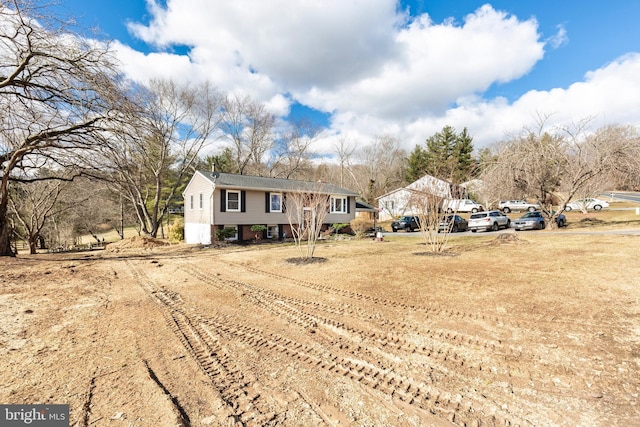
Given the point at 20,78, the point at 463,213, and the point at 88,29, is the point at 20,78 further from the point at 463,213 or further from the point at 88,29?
the point at 463,213

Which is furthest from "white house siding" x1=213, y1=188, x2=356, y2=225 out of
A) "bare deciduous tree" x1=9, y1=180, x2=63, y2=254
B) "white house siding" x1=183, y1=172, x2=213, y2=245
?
"bare deciduous tree" x1=9, y1=180, x2=63, y2=254

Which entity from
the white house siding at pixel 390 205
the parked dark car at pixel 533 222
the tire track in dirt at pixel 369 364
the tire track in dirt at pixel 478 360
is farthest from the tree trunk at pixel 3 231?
the white house siding at pixel 390 205

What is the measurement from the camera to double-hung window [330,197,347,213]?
2324 centimetres

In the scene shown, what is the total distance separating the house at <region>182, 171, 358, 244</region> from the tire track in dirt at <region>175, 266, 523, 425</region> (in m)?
12.2

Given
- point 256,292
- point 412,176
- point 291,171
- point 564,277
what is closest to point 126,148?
point 256,292

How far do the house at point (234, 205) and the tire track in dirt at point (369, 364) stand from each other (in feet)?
40.1

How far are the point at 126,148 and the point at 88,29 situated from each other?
165 inches

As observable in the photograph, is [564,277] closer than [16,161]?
Yes

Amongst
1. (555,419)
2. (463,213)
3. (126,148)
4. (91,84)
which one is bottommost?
(555,419)

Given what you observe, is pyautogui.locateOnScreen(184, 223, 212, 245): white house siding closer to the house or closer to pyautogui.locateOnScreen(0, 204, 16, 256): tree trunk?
the house

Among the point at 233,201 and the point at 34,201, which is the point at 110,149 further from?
A: the point at 34,201

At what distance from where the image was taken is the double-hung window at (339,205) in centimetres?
2324

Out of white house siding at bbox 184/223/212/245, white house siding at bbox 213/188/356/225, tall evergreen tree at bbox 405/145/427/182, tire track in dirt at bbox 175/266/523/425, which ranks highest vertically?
tall evergreen tree at bbox 405/145/427/182

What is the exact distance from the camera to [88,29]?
9.46 m
